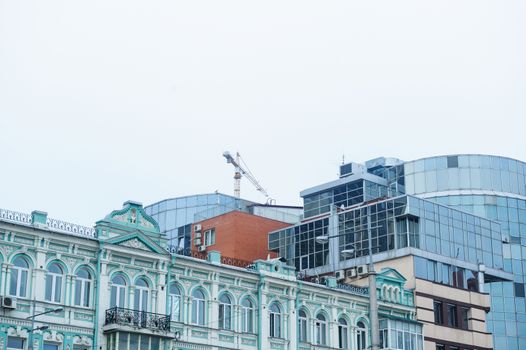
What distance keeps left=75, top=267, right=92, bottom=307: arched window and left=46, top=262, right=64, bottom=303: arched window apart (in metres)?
0.98

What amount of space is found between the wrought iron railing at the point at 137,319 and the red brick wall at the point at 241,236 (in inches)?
984

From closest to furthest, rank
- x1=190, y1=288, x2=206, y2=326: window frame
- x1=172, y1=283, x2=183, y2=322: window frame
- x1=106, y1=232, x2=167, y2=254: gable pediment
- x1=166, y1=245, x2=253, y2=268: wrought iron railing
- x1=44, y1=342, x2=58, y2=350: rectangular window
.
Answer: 1. x1=44, y1=342, x2=58, y2=350: rectangular window
2. x1=106, y1=232, x2=167, y2=254: gable pediment
3. x1=172, y1=283, x2=183, y2=322: window frame
4. x1=190, y1=288, x2=206, y2=326: window frame
5. x1=166, y1=245, x2=253, y2=268: wrought iron railing

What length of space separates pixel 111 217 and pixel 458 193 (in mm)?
53011

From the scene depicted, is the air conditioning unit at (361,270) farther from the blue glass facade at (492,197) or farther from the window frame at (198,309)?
the blue glass facade at (492,197)

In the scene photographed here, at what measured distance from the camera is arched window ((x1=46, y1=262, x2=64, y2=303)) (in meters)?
50.3

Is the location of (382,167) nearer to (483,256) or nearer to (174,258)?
(483,256)

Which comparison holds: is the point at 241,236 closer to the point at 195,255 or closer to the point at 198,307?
the point at 195,255

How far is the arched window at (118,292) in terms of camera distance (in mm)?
52547

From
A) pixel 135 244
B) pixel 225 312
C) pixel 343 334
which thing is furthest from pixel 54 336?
pixel 343 334

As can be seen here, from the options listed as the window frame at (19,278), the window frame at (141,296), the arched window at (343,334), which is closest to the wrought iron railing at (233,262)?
the window frame at (141,296)

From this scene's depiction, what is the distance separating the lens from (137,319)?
52.4 metres

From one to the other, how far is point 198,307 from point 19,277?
11.5m

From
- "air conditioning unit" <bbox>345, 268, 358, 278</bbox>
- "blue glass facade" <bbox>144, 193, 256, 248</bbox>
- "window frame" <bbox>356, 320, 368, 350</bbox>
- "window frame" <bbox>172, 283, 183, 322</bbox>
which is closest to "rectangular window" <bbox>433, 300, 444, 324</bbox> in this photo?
"air conditioning unit" <bbox>345, 268, 358, 278</bbox>

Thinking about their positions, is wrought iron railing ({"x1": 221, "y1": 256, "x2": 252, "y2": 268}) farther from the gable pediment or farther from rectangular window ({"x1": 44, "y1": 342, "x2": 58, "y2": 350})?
rectangular window ({"x1": 44, "y1": 342, "x2": 58, "y2": 350})
